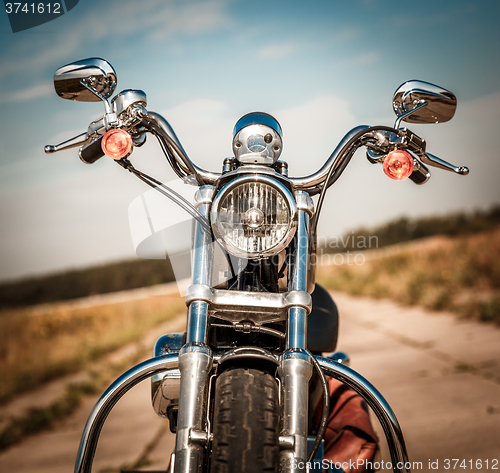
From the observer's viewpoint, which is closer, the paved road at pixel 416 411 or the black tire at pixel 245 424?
the black tire at pixel 245 424

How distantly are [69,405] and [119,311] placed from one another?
620 centimetres

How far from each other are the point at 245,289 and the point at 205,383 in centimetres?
34

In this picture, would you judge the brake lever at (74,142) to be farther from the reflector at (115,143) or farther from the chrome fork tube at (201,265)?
the chrome fork tube at (201,265)

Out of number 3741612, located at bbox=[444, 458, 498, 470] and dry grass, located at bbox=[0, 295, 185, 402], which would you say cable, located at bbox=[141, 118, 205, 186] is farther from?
dry grass, located at bbox=[0, 295, 185, 402]

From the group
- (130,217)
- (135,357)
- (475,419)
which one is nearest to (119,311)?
(135,357)

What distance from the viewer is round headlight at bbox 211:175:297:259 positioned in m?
1.30

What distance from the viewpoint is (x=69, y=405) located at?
523cm

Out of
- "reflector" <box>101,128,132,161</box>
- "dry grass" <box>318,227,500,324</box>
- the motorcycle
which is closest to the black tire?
the motorcycle

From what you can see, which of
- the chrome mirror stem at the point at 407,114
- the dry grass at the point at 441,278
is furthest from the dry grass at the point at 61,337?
the dry grass at the point at 441,278

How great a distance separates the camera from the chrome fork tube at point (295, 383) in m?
1.11

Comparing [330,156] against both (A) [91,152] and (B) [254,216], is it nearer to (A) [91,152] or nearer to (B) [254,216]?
(B) [254,216]

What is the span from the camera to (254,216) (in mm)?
1313

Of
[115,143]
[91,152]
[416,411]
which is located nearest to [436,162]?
[115,143]

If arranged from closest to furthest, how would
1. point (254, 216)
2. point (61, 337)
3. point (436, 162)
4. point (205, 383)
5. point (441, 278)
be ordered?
A: point (205, 383) → point (254, 216) → point (436, 162) → point (61, 337) → point (441, 278)
